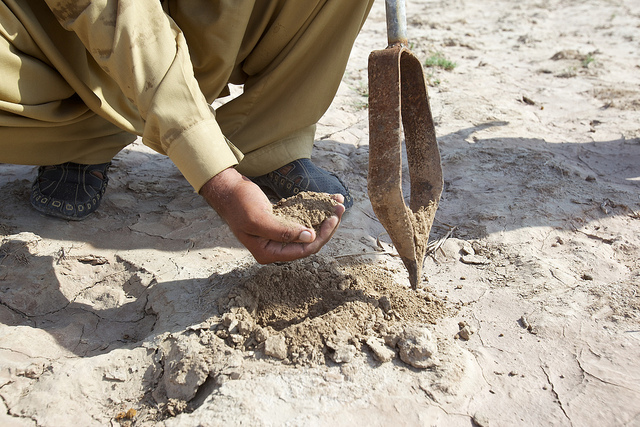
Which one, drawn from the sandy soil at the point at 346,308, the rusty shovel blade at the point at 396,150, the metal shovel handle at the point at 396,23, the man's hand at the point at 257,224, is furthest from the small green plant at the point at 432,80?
the man's hand at the point at 257,224

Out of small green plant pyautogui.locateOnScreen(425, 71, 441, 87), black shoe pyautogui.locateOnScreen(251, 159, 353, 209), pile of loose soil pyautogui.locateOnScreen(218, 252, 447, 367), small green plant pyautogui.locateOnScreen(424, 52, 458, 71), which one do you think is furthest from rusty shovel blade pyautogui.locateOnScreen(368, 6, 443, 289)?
small green plant pyautogui.locateOnScreen(424, 52, 458, 71)

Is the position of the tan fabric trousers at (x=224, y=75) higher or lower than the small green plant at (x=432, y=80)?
higher

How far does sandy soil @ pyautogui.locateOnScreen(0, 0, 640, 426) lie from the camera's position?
129cm

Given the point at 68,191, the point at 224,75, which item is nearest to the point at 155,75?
the point at 224,75

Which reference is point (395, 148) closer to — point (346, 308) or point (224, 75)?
point (346, 308)

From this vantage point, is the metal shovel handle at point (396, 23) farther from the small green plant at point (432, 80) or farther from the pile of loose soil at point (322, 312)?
the small green plant at point (432, 80)

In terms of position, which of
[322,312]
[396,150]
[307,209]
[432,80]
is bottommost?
[432,80]

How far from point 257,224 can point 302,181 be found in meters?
0.78

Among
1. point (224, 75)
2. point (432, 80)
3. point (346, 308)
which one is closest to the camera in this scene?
point (346, 308)

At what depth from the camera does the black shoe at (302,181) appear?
2.12m

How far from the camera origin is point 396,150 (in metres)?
1.42

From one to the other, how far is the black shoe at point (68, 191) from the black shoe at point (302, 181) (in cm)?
75

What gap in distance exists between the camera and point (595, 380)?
4.51ft

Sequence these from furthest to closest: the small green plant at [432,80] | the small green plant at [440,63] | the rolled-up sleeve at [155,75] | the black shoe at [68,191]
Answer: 1. the small green plant at [440,63]
2. the small green plant at [432,80]
3. the black shoe at [68,191]
4. the rolled-up sleeve at [155,75]
